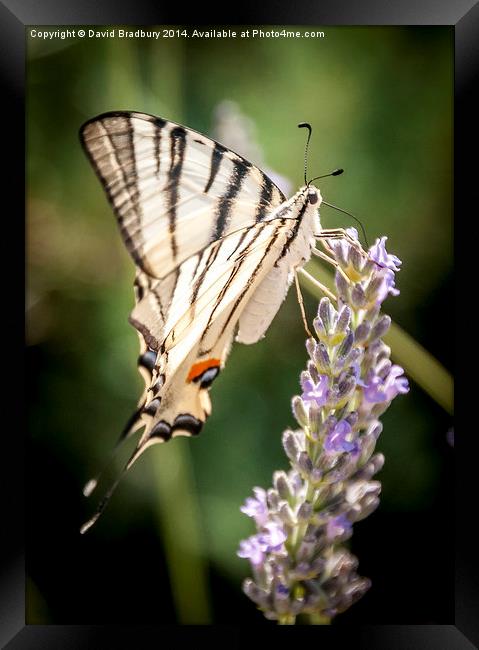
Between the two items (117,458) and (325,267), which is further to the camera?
(117,458)

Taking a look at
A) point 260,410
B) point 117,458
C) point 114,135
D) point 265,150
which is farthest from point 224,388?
point 114,135

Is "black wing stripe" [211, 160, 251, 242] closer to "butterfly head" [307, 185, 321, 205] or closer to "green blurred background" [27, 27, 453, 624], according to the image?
"butterfly head" [307, 185, 321, 205]

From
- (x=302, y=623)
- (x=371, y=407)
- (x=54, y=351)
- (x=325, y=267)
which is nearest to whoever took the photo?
(x=371, y=407)

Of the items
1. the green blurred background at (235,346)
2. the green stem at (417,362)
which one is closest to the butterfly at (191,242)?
the green stem at (417,362)

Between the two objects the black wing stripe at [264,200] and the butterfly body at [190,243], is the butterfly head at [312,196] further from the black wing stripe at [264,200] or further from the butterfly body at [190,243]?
the black wing stripe at [264,200]

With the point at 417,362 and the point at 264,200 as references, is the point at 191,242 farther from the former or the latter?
the point at 417,362

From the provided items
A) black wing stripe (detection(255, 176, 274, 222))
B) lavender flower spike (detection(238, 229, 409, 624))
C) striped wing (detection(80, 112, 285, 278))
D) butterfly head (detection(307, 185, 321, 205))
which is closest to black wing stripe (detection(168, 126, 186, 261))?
striped wing (detection(80, 112, 285, 278))

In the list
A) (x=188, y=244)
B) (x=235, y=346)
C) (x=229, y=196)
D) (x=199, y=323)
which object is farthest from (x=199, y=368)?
(x=235, y=346)

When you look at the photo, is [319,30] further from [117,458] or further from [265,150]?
[117,458]
